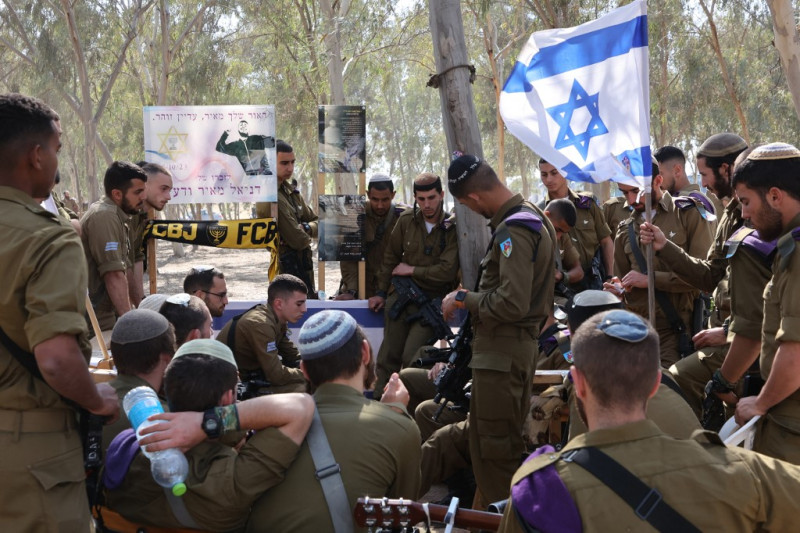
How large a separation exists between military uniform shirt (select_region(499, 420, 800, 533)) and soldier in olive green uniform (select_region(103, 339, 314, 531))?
2.81 feet

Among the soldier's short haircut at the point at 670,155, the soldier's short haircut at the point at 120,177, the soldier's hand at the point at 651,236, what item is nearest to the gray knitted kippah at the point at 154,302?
the soldier's short haircut at the point at 120,177

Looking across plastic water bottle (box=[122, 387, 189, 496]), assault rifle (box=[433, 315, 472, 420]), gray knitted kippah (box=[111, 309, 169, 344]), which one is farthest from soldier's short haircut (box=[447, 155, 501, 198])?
plastic water bottle (box=[122, 387, 189, 496])

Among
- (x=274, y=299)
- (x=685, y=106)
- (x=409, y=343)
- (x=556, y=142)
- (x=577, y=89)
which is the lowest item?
(x=409, y=343)

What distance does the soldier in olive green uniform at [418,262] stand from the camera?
259 inches

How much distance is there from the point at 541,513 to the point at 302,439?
3.08ft

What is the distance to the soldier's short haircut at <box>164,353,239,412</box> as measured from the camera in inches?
102

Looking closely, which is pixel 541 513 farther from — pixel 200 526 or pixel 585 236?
pixel 585 236

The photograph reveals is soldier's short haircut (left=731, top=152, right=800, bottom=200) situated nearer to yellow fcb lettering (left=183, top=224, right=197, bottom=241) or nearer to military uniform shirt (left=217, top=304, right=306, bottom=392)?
military uniform shirt (left=217, top=304, right=306, bottom=392)

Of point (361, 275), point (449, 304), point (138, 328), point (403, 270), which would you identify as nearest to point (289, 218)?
point (361, 275)

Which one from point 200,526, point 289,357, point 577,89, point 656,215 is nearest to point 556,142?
point 577,89

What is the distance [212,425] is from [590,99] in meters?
3.20

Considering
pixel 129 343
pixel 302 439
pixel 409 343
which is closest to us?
pixel 302 439

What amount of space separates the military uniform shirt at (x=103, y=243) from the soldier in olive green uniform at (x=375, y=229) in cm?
256

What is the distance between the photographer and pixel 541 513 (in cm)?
190
